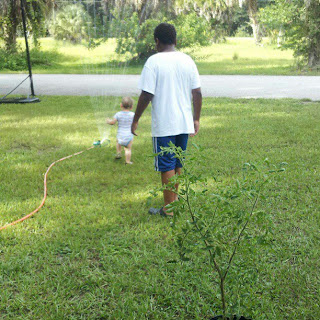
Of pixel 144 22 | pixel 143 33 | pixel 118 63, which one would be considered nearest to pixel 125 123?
pixel 143 33

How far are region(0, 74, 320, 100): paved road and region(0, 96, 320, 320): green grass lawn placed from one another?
4824 mm

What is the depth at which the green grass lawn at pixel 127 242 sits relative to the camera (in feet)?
7.86

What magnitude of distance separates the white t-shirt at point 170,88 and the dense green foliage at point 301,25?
11.7m

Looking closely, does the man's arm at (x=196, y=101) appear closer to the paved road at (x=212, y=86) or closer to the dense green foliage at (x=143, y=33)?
the paved road at (x=212, y=86)

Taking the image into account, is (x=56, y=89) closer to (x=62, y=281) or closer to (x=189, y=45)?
(x=189, y=45)

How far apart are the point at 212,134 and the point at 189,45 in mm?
11717

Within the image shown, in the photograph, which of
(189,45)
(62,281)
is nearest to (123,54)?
(189,45)

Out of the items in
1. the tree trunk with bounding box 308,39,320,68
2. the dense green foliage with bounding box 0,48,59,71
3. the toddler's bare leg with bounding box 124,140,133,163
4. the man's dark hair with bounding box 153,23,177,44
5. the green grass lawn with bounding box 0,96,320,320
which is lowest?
the green grass lawn with bounding box 0,96,320,320

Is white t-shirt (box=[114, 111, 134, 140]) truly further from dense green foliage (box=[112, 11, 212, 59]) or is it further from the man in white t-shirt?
dense green foliage (box=[112, 11, 212, 59])

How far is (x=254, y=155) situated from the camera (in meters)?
5.21

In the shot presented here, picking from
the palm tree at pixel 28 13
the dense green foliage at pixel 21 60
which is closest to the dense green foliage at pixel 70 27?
the dense green foliage at pixel 21 60

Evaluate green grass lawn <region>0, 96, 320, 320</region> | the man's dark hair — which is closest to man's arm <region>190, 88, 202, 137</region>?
the man's dark hair

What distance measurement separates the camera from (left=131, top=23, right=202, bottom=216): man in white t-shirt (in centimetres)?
323

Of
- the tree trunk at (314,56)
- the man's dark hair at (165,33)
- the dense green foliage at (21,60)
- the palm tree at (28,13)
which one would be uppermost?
the palm tree at (28,13)
